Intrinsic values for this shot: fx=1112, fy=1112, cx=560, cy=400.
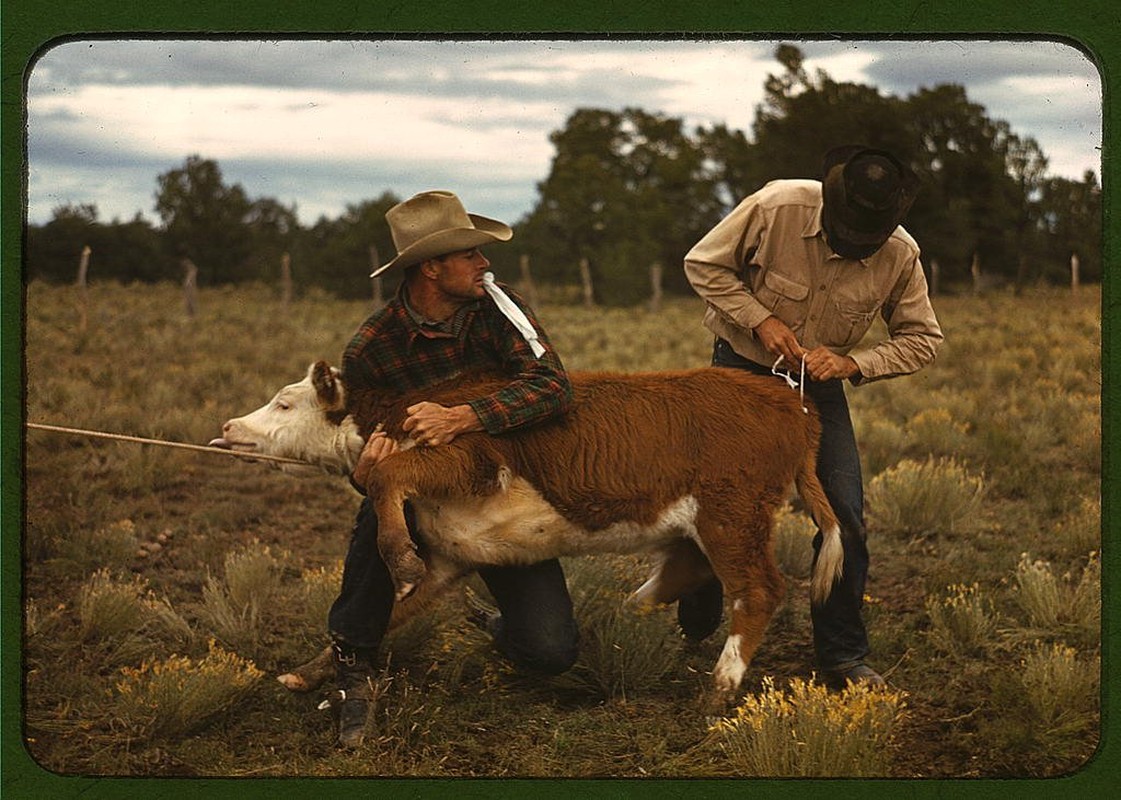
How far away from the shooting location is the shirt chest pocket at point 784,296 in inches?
192

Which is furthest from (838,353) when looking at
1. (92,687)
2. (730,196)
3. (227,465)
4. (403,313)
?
(730,196)

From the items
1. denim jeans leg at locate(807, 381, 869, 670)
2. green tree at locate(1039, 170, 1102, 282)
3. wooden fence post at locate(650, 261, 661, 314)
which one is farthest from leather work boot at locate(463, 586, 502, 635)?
wooden fence post at locate(650, 261, 661, 314)

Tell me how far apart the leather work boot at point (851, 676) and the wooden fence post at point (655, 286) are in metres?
11.5

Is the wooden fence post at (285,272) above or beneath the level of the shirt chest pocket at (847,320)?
above

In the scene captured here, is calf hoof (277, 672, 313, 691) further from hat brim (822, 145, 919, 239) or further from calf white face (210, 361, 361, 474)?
hat brim (822, 145, 919, 239)

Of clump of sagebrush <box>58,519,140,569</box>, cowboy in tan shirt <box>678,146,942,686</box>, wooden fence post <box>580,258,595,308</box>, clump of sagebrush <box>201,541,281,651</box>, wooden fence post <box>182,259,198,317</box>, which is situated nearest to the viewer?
cowboy in tan shirt <box>678,146,942,686</box>

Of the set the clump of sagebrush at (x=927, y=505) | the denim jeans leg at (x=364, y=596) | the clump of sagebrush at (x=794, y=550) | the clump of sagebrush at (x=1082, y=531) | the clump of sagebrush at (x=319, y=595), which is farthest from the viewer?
the clump of sagebrush at (x=927, y=505)

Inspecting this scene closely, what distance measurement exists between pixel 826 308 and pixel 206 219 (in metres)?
9.83

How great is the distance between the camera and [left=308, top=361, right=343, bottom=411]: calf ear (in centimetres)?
469

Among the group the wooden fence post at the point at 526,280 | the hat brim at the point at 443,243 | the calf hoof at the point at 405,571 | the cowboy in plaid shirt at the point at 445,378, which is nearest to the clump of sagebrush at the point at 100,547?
the cowboy in plaid shirt at the point at 445,378

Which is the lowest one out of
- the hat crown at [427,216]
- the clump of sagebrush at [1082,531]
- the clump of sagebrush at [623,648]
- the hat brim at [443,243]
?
the clump of sagebrush at [623,648]

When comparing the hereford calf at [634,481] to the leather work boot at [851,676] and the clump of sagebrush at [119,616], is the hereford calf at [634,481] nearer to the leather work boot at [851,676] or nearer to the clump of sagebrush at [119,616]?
the leather work boot at [851,676]

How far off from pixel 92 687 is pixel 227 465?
4503mm

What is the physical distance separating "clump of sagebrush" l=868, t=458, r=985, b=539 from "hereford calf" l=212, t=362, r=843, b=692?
9.06 ft
